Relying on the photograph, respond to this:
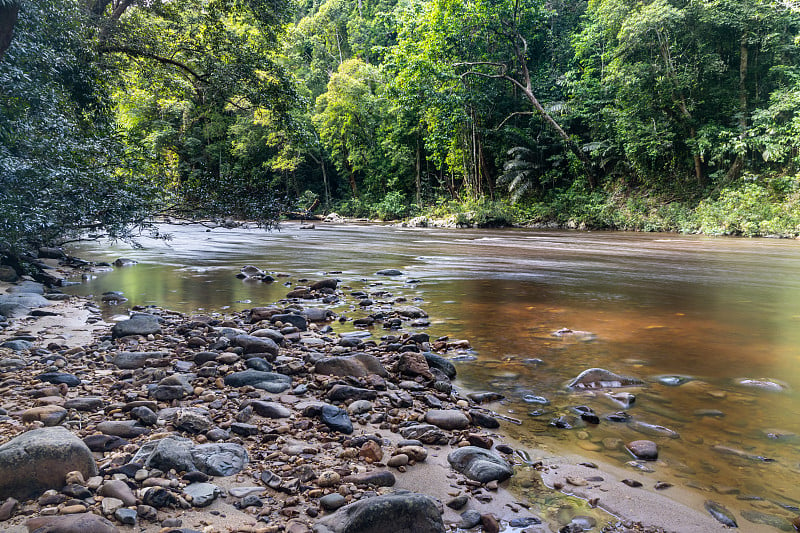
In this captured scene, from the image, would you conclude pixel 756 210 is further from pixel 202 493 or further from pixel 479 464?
pixel 202 493

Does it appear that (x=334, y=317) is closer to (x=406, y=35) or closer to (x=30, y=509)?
(x=30, y=509)

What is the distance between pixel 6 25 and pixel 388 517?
6624 millimetres

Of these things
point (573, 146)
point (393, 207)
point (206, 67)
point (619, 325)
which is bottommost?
point (619, 325)

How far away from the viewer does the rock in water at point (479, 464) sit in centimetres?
233

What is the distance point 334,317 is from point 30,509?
4156 millimetres

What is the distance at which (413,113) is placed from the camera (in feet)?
101

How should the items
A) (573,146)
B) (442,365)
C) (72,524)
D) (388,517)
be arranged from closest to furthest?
1. (72,524)
2. (388,517)
3. (442,365)
4. (573,146)

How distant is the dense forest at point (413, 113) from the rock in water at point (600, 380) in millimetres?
5719

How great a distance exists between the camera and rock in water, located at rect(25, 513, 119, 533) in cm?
169

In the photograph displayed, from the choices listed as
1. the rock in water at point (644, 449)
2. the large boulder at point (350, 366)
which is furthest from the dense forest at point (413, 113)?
the rock in water at point (644, 449)

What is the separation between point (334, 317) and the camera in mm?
5980

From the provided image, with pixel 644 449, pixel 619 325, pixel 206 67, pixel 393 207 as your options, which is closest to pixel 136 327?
pixel 644 449

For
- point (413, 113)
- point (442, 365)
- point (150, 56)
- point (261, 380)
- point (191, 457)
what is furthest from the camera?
point (413, 113)

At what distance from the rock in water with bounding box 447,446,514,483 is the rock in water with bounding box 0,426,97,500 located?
5.43 feet
